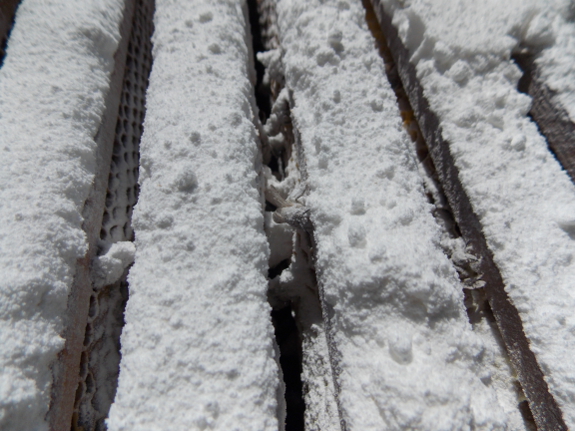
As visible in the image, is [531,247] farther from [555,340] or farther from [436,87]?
[436,87]

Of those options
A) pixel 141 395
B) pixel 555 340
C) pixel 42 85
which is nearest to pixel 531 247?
pixel 555 340

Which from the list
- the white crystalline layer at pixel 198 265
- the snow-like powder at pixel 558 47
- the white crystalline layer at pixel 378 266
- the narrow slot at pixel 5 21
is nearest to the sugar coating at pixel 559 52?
the snow-like powder at pixel 558 47

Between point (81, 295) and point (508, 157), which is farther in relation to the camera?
point (508, 157)

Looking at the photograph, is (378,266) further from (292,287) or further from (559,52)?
(559,52)

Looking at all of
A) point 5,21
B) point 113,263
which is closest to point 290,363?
point 113,263

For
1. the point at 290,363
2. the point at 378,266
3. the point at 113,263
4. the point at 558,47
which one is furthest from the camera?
the point at 290,363

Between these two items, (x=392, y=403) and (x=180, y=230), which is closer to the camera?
(x=392, y=403)

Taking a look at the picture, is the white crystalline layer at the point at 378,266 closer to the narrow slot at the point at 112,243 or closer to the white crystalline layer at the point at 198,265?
the white crystalline layer at the point at 198,265
